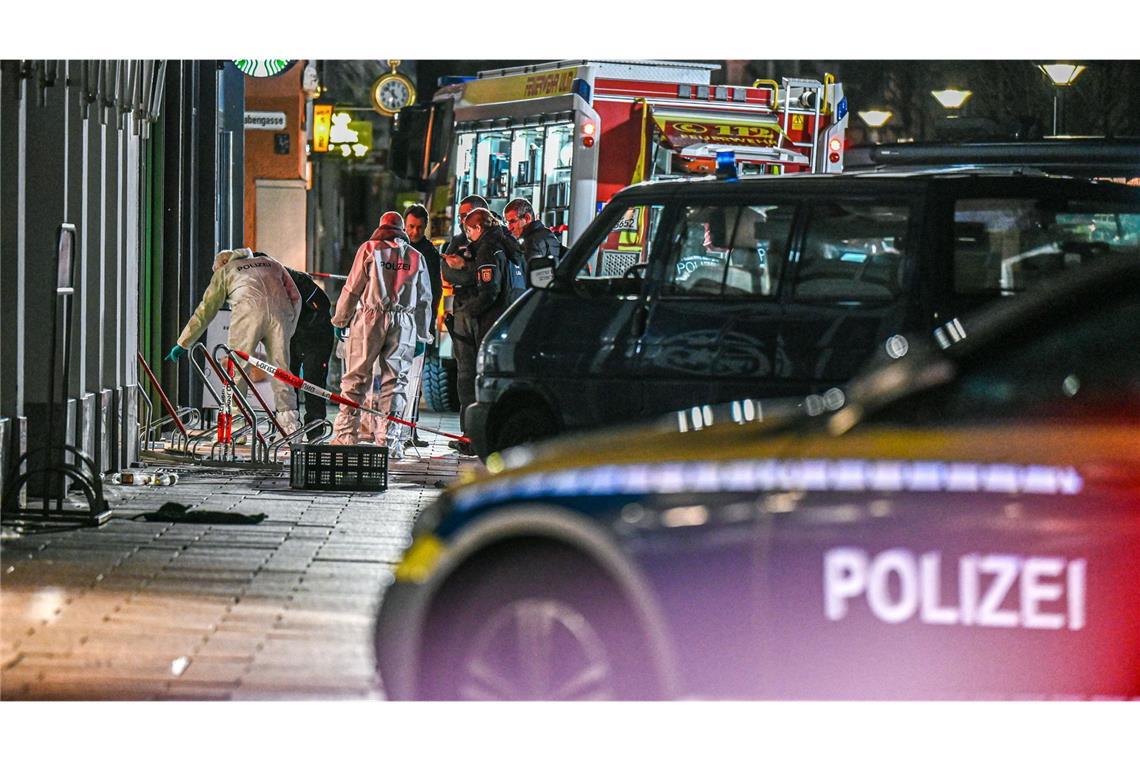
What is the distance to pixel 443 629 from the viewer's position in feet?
15.8

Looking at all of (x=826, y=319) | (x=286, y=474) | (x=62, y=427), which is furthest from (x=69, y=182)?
(x=826, y=319)

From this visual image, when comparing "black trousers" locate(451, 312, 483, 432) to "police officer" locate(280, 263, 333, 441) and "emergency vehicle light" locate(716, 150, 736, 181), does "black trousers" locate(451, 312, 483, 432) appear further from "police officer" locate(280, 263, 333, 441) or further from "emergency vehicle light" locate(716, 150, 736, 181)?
"emergency vehicle light" locate(716, 150, 736, 181)

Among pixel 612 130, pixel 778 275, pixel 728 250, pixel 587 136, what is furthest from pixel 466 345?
pixel 778 275

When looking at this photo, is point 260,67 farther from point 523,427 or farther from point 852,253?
point 852,253

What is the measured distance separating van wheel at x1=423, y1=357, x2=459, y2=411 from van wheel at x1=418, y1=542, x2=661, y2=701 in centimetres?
1355

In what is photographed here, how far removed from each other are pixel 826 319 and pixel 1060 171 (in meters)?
6.89

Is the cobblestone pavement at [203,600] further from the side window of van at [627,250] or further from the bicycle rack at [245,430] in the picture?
the side window of van at [627,250]

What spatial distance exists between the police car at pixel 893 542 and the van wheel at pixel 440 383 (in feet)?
45.1

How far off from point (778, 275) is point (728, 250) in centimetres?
35

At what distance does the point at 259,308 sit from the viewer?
14000 mm

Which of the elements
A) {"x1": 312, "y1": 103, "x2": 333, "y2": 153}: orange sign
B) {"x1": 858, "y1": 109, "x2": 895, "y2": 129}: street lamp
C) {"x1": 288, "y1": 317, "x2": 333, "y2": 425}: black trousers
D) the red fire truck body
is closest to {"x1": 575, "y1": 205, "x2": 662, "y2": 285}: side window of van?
{"x1": 288, "y1": 317, "x2": 333, "y2": 425}: black trousers

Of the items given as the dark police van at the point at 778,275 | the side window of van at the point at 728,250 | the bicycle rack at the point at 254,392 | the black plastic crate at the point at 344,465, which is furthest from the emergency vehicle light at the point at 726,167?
the bicycle rack at the point at 254,392

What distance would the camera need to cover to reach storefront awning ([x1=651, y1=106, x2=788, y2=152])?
55.6ft

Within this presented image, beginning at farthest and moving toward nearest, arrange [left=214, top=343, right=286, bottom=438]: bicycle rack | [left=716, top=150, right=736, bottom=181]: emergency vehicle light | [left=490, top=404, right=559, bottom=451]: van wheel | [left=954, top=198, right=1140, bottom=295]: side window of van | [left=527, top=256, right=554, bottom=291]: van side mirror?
[left=214, top=343, right=286, bottom=438]: bicycle rack → [left=490, top=404, right=559, bottom=451]: van wheel → [left=527, top=256, right=554, bottom=291]: van side mirror → [left=716, top=150, right=736, bottom=181]: emergency vehicle light → [left=954, top=198, right=1140, bottom=295]: side window of van
